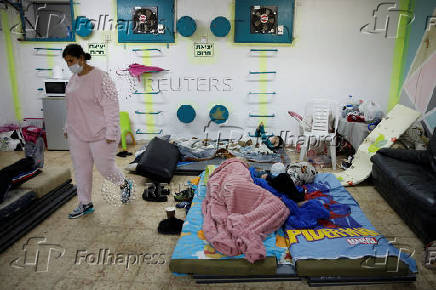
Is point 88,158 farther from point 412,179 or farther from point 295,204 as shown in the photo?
point 412,179

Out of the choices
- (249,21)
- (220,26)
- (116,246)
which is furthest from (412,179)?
(220,26)

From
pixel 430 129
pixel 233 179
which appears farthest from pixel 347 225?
pixel 430 129

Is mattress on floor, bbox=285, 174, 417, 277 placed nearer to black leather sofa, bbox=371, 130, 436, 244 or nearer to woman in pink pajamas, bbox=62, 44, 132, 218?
black leather sofa, bbox=371, 130, 436, 244

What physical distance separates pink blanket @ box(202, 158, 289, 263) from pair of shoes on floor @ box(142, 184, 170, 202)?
697 mm

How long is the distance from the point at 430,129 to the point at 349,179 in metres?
1.28

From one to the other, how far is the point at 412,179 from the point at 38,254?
3015 millimetres

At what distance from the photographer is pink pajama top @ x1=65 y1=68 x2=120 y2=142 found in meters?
2.28

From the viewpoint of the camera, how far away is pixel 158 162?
10.5 feet

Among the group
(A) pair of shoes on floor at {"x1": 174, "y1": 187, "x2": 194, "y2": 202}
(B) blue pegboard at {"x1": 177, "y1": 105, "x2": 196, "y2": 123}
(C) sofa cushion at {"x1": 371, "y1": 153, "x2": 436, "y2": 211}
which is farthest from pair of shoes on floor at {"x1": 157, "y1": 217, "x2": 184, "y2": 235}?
(B) blue pegboard at {"x1": 177, "y1": 105, "x2": 196, "y2": 123}

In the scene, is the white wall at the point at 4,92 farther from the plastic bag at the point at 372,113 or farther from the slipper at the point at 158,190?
the plastic bag at the point at 372,113

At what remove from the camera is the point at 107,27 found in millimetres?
4559

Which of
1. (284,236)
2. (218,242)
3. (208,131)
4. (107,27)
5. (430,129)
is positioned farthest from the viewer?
(208,131)

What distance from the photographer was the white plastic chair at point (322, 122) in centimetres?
395

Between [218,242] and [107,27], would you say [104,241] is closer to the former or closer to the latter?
[218,242]
